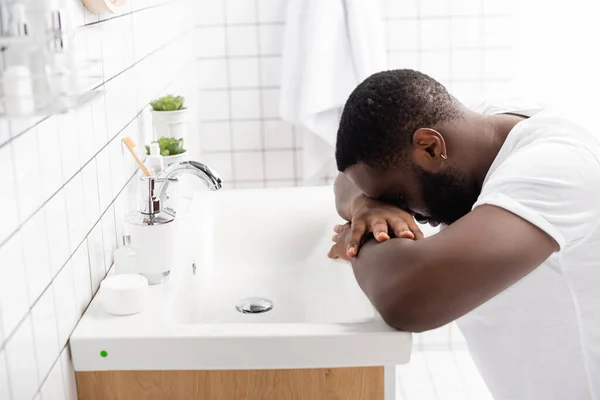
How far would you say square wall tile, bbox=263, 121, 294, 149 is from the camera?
108 inches

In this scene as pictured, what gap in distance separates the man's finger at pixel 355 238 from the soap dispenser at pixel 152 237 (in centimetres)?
34

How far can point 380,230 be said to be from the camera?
45.5 inches

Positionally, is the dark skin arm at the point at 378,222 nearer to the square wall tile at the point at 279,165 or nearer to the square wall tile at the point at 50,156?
the square wall tile at the point at 50,156

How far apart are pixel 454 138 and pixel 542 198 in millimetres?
202

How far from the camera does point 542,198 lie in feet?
3.22

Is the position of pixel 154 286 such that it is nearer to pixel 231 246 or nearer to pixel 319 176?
pixel 231 246

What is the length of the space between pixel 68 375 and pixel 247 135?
1.70m

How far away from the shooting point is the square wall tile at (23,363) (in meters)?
0.90

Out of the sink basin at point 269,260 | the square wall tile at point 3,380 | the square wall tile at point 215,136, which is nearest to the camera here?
the square wall tile at point 3,380

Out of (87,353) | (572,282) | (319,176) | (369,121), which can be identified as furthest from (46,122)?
(319,176)

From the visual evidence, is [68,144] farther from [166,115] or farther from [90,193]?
[166,115]

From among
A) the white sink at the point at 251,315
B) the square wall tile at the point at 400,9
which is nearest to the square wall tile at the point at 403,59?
the square wall tile at the point at 400,9

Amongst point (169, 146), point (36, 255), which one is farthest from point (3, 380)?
point (169, 146)

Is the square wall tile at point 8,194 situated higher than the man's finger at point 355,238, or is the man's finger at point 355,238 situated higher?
the square wall tile at point 8,194
